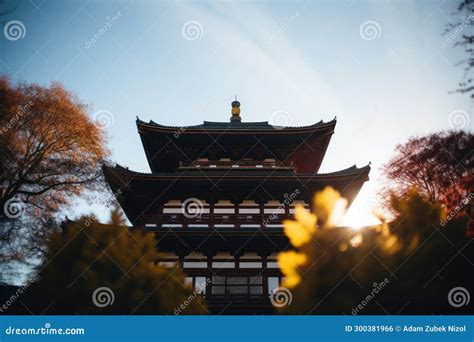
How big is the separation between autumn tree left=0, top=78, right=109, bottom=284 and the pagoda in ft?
6.24

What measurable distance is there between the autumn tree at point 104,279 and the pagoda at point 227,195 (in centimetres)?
552

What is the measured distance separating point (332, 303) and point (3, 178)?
1257cm

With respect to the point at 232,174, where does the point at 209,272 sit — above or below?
below

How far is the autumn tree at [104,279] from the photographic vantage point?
6230mm

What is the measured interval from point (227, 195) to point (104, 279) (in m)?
8.60

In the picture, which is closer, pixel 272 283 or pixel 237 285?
pixel 237 285

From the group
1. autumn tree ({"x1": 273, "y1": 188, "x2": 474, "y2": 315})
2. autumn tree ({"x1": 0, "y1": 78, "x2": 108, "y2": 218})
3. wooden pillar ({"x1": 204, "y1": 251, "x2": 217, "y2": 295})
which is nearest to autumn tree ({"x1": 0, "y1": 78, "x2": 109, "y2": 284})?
autumn tree ({"x1": 0, "y1": 78, "x2": 108, "y2": 218})

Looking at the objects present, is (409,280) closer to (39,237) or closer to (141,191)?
(141,191)

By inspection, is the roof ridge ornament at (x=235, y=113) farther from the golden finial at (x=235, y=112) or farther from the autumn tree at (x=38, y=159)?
the autumn tree at (x=38, y=159)

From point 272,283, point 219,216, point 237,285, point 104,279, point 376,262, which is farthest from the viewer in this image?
point 219,216

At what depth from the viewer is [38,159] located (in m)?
13.9

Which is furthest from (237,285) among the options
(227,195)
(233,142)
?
(233,142)

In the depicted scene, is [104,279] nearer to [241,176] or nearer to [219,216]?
[219,216]

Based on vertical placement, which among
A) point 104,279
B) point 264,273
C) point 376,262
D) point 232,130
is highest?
point 232,130
